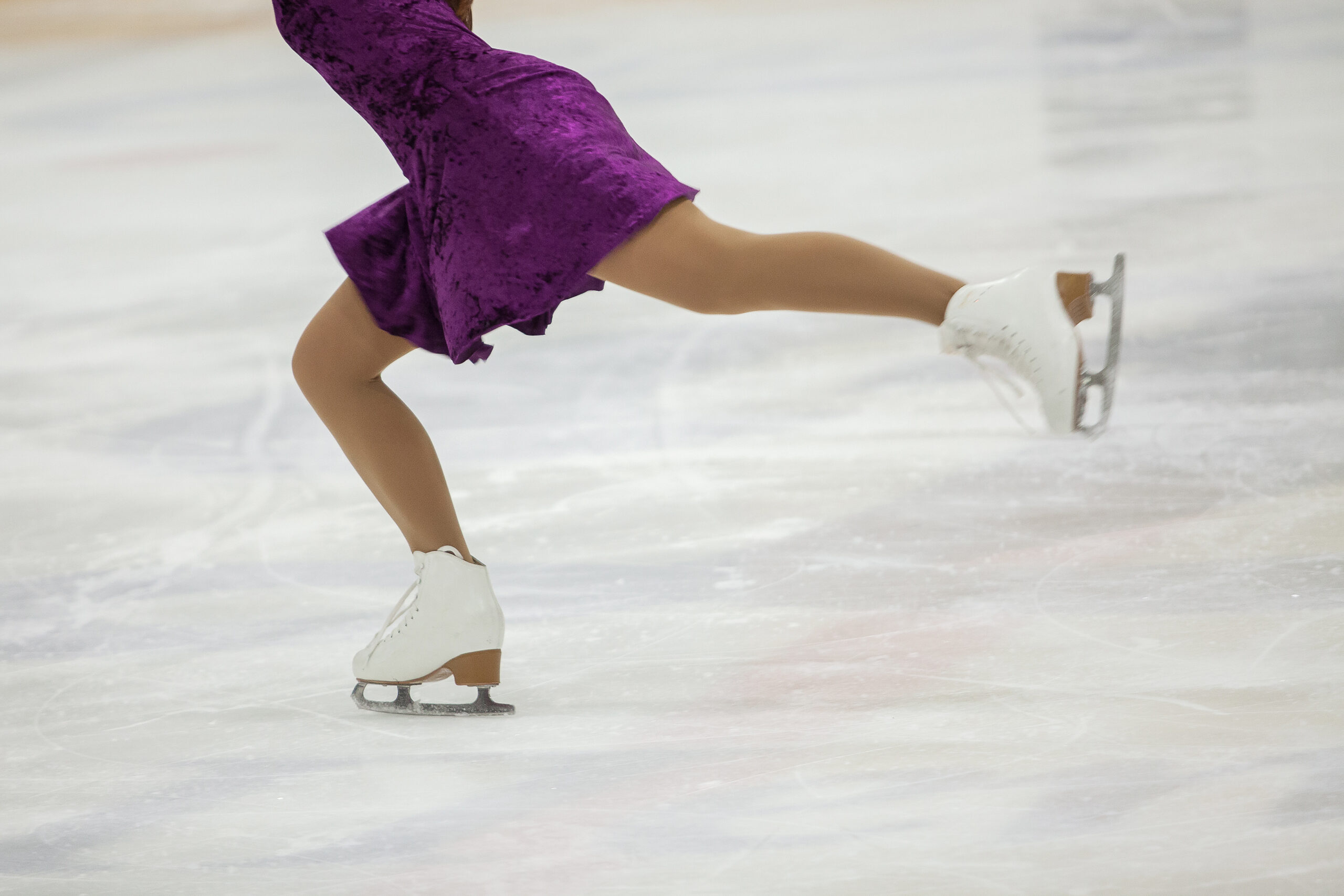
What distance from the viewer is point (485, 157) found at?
143 centimetres

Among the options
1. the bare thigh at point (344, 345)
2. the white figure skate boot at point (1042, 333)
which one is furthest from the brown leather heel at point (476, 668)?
the white figure skate boot at point (1042, 333)

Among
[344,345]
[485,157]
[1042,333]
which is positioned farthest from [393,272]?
[1042,333]

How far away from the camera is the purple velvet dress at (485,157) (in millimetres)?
1395

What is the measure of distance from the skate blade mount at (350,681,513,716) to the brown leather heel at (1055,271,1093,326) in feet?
2.48

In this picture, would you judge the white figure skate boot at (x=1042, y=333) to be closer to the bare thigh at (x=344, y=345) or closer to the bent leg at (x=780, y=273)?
the bent leg at (x=780, y=273)

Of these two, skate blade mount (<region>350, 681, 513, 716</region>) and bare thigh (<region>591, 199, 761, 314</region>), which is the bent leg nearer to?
bare thigh (<region>591, 199, 761, 314</region>)

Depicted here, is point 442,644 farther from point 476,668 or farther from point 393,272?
point 393,272

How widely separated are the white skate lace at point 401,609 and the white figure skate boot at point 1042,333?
0.64 m

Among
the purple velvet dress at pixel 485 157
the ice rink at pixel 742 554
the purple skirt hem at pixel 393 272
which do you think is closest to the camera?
the ice rink at pixel 742 554

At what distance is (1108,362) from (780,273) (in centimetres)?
32

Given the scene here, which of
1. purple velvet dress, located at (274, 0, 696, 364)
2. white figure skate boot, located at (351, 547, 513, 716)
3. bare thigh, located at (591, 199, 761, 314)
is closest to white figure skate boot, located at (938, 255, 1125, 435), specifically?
bare thigh, located at (591, 199, 761, 314)

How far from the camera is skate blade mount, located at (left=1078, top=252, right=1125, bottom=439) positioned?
1.35 m

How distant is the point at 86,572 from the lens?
7.54 feet

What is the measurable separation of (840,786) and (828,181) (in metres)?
3.47
